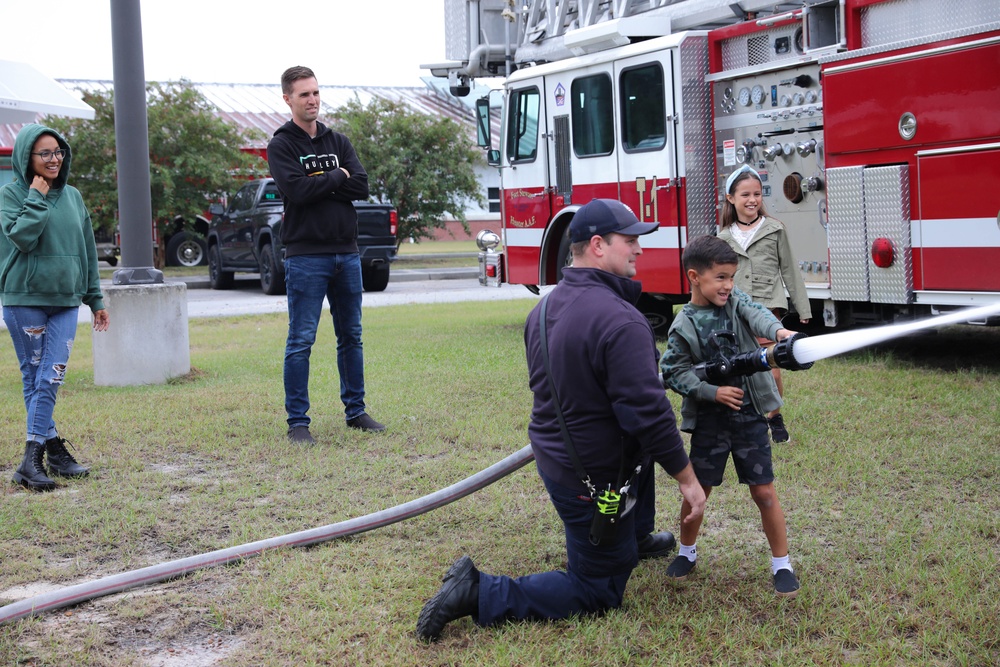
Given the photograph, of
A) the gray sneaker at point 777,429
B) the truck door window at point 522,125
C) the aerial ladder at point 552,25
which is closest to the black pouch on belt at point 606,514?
the gray sneaker at point 777,429

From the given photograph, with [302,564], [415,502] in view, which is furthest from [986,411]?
[302,564]

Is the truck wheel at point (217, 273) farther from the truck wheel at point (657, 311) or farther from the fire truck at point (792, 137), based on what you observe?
the truck wheel at point (657, 311)

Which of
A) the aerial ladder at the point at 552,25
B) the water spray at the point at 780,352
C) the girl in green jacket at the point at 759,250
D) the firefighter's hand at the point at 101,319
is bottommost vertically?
the water spray at the point at 780,352

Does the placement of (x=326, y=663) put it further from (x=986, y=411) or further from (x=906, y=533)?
(x=986, y=411)

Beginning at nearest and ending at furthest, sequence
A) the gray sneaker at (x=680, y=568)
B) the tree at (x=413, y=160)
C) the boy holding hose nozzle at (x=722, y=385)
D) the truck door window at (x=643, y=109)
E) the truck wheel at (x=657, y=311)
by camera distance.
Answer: the boy holding hose nozzle at (x=722, y=385) < the gray sneaker at (x=680, y=568) < the truck door window at (x=643, y=109) < the truck wheel at (x=657, y=311) < the tree at (x=413, y=160)

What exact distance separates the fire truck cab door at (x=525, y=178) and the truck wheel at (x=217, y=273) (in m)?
10.2

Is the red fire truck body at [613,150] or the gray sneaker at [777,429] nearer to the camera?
the gray sneaker at [777,429]

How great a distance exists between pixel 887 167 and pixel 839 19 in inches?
47.5

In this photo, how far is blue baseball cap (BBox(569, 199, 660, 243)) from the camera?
11.6ft

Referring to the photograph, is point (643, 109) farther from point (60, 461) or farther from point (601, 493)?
point (601, 493)

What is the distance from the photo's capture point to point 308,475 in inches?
222

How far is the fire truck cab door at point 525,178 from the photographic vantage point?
11453 mm

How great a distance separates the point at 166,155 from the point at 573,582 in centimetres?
2281

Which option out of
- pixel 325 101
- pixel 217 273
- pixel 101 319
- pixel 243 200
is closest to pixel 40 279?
pixel 101 319
